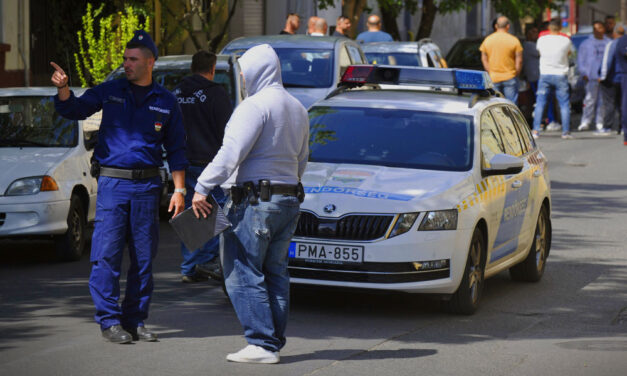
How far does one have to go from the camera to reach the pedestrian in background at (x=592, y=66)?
84.2ft

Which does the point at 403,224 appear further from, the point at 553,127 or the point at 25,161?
the point at 553,127

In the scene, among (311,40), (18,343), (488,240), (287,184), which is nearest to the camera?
(287,184)

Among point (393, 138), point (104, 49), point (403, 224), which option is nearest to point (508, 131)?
point (393, 138)

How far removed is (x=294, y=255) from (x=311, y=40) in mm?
10106

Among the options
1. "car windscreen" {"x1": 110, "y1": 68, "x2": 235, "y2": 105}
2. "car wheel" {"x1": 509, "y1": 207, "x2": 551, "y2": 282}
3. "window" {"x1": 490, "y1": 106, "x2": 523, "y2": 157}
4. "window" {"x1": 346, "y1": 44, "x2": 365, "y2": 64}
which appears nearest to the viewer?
"window" {"x1": 490, "y1": 106, "x2": 523, "y2": 157}

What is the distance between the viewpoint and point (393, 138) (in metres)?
9.70

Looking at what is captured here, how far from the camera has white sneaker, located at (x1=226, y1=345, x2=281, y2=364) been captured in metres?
7.08

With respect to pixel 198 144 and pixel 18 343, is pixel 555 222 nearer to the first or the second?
pixel 198 144

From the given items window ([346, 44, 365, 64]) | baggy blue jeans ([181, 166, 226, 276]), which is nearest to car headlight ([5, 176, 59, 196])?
baggy blue jeans ([181, 166, 226, 276])

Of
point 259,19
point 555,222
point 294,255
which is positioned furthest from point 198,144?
point 259,19

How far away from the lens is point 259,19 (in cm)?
3278

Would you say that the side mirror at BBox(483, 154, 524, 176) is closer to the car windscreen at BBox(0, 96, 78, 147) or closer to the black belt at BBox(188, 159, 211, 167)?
the black belt at BBox(188, 159, 211, 167)

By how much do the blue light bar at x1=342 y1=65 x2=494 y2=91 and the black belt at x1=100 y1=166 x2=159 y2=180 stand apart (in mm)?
3539

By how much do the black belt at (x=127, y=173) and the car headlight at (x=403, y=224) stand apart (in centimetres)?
171
